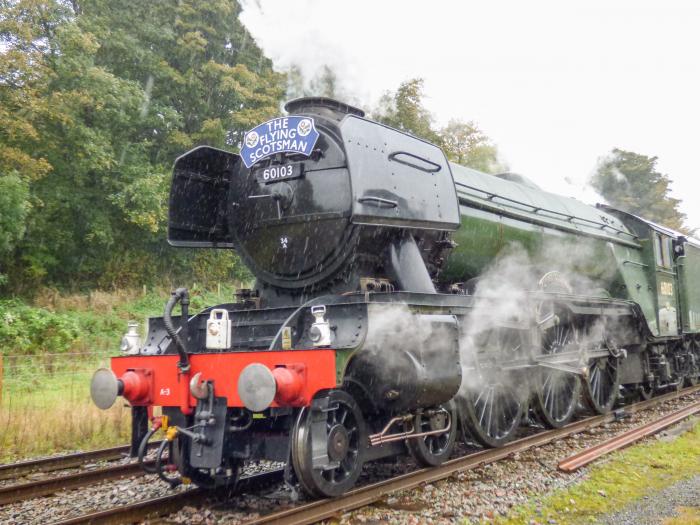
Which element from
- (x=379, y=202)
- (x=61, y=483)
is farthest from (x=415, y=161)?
(x=61, y=483)

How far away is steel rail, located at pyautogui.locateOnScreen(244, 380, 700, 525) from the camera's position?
385 cm

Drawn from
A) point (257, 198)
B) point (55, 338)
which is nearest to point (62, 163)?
point (55, 338)

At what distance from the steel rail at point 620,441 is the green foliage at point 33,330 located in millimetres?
10540

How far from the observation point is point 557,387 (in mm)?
7859

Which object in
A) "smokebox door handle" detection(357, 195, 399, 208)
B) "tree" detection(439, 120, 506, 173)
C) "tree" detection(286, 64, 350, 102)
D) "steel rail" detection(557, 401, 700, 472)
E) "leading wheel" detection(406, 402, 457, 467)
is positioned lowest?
"steel rail" detection(557, 401, 700, 472)

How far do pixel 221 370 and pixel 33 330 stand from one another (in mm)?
9984

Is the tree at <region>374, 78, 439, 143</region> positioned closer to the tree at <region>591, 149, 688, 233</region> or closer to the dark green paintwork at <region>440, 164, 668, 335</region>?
the dark green paintwork at <region>440, 164, 668, 335</region>

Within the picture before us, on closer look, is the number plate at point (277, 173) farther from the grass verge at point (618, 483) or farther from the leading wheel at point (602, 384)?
the leading wheel at point (602, 384)

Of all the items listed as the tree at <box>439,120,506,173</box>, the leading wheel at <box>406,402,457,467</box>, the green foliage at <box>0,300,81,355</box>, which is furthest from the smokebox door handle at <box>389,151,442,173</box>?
the tree at <box>439,120,506,173</box>

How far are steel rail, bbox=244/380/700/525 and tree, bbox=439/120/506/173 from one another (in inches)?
748

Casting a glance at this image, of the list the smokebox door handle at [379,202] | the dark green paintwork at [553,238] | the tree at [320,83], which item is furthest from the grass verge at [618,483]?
the tree at [320,83]

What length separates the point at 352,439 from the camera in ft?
15.2

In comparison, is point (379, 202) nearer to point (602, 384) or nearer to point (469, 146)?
point (602, 384)

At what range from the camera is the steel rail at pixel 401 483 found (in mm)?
3854
